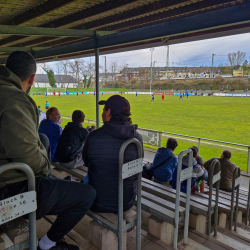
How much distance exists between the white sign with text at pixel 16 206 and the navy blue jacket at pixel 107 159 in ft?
2.17

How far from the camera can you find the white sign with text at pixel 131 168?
5.32 ft

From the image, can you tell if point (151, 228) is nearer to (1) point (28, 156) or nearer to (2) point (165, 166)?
(2) point (165, 166)

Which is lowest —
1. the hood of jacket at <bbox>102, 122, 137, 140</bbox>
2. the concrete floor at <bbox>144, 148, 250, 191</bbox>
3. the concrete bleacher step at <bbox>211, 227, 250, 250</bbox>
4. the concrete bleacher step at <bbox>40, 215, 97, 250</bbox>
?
the concrete floor at <bbox>144, 148, 250, 191</bbox>

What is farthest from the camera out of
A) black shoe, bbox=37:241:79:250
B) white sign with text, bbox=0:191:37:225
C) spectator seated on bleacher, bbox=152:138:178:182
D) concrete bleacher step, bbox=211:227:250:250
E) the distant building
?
the distant building

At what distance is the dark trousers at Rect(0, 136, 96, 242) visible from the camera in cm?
142

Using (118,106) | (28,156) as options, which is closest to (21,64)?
(28,156)

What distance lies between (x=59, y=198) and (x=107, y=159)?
0.45 meters

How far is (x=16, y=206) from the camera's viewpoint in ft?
3.76

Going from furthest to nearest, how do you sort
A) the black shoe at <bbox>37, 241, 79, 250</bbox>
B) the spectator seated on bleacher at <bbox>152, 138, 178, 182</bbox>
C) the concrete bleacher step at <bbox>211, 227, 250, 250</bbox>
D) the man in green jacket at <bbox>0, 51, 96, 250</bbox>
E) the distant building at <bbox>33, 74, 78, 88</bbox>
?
the distant building at <bbox>33, 74, 78, 88</bbox> < the spectator seated on bleacher at <bbox>152, 138, 178, 182</bbox> < the concrete bleacher step at <bbox>211, 227, 250, 250</bbox> < the black shoe at <bbox>37, 241, 79, 250</bbox> < the man in green jacket at <bbox>0, 51, 96, 250</bbox>

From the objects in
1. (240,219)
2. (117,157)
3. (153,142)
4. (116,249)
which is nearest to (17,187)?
(117,157)

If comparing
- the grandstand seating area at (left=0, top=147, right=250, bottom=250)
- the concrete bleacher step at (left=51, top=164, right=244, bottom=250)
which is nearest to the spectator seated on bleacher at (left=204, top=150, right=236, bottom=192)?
the grandstand seating area at (left=0, top=147, right=250, bottom=250)

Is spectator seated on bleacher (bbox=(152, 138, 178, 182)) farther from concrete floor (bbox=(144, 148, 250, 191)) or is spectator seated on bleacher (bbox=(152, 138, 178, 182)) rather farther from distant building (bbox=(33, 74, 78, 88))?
distant building (bbox=(33, 74, 78, 88))

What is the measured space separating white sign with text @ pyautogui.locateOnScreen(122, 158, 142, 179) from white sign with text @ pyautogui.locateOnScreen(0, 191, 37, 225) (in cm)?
64

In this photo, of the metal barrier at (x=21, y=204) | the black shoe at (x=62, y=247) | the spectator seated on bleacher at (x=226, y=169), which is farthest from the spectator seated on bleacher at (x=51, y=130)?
the spectator seated on bleacher at (x=226, y=169)
